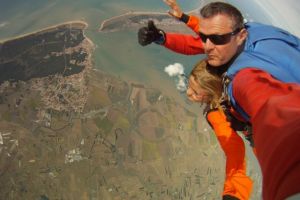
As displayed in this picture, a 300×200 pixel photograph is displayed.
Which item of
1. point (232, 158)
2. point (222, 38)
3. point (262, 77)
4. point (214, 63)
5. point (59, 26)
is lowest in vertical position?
point (59, 26)

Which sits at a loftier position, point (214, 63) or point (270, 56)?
point (270, 56)

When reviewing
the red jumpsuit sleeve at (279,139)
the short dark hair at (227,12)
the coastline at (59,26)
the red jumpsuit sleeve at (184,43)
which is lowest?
the coastline at (59,26)

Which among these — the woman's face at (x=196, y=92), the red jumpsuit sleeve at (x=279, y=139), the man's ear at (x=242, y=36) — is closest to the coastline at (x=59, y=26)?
the woman's face at (x=196, y=92)

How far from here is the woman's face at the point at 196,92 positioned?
181 centimetres

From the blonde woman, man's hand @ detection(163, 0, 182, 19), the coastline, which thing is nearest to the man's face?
the blonde woman

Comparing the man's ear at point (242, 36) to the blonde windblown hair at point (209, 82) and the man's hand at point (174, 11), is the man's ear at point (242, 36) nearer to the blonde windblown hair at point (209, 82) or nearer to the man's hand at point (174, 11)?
the blonde windblown hair at point (209, 82)

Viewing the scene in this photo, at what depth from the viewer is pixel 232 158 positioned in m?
1.68

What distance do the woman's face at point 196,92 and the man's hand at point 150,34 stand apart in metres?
0.62

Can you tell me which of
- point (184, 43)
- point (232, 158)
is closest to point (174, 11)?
point (184, 43)

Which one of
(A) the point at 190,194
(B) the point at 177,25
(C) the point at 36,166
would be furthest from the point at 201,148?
(C) the point at 36,166

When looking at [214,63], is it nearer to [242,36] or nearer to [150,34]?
[242,36]

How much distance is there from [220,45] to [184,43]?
79 centimetres

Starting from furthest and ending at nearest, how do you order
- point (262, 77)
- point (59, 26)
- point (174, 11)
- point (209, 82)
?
point (59, 26) < point (174, 11) < point (209, 82) < point (262, 77)

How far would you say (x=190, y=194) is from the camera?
10.6 m
